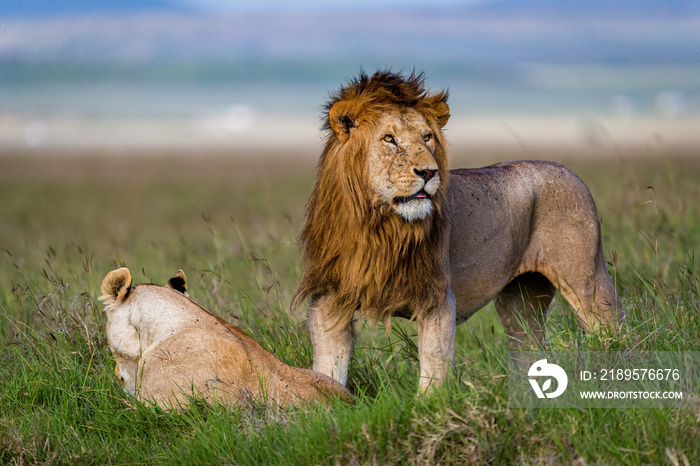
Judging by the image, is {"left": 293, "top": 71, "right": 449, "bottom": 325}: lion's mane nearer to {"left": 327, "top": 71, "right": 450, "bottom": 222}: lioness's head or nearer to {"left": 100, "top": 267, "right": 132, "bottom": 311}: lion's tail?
{"left": 327, "top": 71, "right": 450, "bottom": 222}: lioness's head

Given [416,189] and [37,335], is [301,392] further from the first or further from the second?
[37,335]

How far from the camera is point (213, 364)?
3.96 meters

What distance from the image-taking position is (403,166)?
396 centimetres

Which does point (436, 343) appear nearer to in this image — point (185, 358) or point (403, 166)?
point (403, 166)

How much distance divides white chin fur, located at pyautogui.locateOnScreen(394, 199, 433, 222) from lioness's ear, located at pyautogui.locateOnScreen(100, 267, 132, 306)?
4.73ft

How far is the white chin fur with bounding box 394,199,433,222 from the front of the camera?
396 cm

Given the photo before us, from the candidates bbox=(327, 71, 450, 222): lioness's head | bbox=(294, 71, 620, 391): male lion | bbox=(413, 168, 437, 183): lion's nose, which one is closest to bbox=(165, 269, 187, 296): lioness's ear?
bbox=(294, 71, 620, 391): male lion

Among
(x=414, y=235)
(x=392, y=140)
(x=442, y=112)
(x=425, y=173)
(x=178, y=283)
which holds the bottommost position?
(x=178, y=283)

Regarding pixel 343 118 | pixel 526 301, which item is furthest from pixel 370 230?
pixel 526 301

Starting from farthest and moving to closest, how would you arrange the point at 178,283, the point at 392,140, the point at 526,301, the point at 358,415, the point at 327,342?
the point at 526,301, the point at 178,283, the point at 327,342, the point at 392,140, the point at 358,415

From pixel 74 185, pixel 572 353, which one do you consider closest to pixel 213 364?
pixel 572 353

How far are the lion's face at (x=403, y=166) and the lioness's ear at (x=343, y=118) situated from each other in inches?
5.8

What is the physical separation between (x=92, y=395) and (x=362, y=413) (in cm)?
169

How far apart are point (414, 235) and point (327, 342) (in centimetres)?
76
